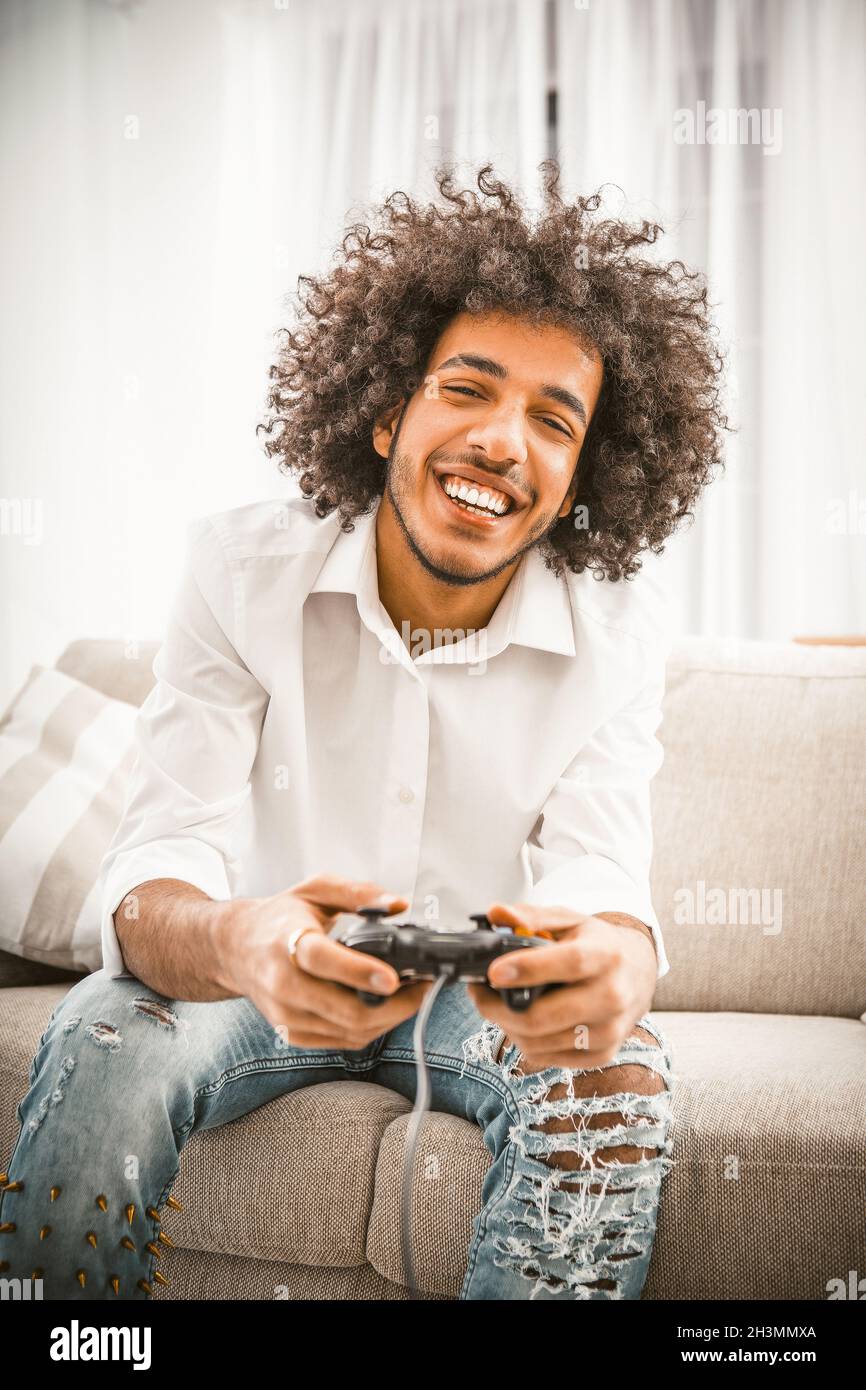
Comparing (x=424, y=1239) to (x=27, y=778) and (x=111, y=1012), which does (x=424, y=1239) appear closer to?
(x=111, y=1012)

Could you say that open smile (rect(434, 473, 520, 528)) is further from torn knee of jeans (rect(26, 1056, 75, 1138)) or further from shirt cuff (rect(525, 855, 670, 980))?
torn knee of jeans (rect(26, 1056, 75, 1138))

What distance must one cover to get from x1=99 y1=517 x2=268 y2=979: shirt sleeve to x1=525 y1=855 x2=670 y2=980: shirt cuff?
363 millimetres

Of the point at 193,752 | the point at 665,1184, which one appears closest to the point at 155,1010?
the point at 193,752

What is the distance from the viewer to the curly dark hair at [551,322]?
4.91 ft

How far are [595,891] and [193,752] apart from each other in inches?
18.8

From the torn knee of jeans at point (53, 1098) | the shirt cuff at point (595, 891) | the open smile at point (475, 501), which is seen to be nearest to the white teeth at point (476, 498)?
the open smile at point (475, 501)

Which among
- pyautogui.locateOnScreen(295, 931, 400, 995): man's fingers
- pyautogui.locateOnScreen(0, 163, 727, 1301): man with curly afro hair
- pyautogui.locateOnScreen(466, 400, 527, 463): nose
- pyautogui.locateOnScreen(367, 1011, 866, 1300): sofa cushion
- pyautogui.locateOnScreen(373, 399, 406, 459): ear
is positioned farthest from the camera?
pyautogui.locateOnScreen(373, 399, 406, 459): ear

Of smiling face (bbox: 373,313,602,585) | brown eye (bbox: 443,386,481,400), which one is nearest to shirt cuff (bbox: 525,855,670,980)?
smiling face (bbox: 373,313,602,585)

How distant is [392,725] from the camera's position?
1368mm

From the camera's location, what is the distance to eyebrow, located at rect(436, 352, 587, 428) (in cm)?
138

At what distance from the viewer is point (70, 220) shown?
3223mm
